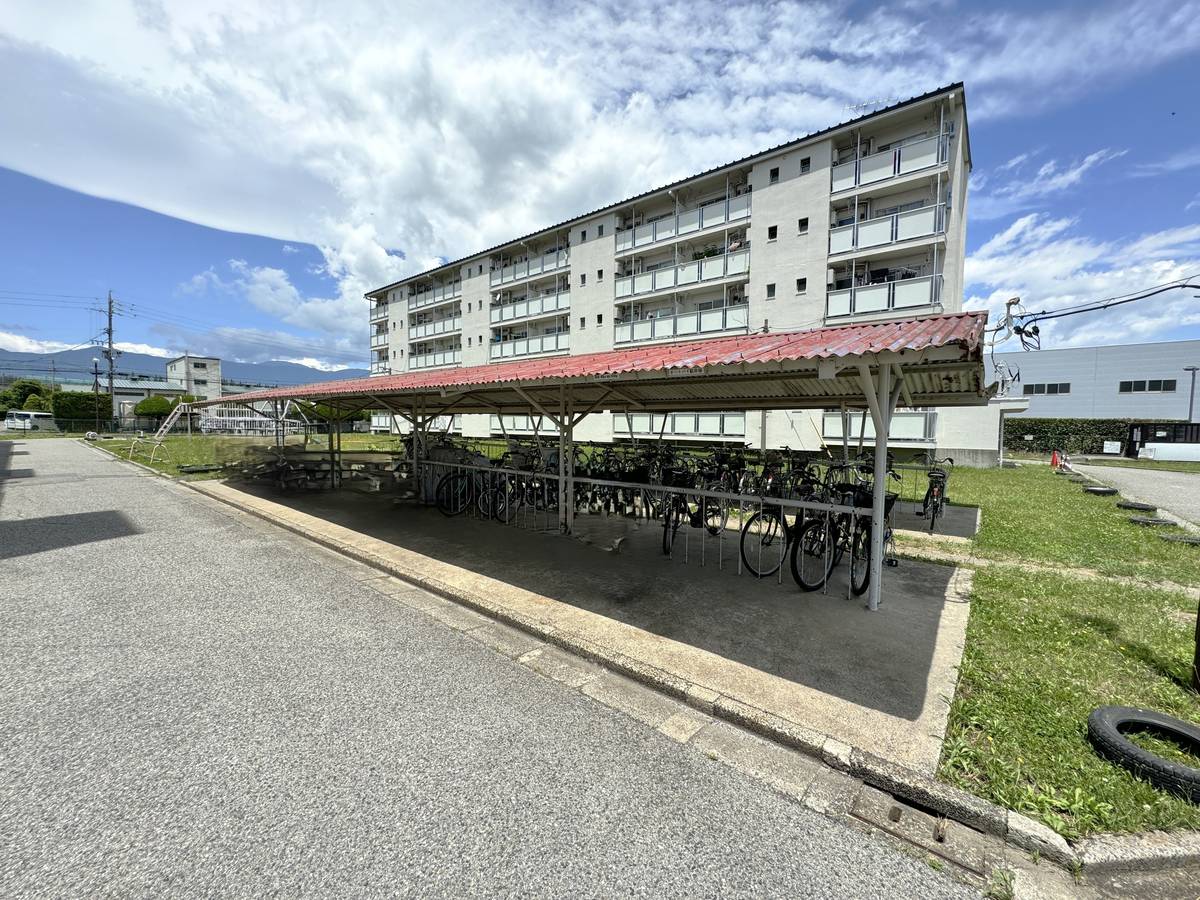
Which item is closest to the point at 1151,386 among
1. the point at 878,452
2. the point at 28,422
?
the point at 878,452

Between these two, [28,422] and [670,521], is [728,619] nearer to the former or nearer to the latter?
[670,521]

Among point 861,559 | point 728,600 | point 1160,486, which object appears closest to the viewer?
point 728,600

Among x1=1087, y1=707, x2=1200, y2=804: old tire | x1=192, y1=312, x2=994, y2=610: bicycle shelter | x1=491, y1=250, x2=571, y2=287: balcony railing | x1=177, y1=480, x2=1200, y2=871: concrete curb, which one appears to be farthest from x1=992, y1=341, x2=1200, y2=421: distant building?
x1=177, y1=480, x2=1200, y2=871: concrete curb

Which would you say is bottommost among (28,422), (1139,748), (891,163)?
(1139,748)

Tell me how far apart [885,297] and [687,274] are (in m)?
8.46

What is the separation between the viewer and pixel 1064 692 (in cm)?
334

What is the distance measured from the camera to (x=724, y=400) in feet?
28.8

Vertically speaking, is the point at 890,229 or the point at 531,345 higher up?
the point at 890,229

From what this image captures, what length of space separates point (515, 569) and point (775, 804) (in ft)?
13.0

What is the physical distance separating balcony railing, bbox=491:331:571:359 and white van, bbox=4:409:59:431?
44.0 m

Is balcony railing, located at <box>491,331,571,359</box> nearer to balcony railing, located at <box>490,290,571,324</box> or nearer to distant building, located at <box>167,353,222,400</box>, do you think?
balcony railing, located at <box>490,290,571,324</box>

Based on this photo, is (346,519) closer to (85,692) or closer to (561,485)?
(561,485)

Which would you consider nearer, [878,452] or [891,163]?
[878,452]

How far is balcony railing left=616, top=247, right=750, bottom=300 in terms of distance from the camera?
21.4 metres
